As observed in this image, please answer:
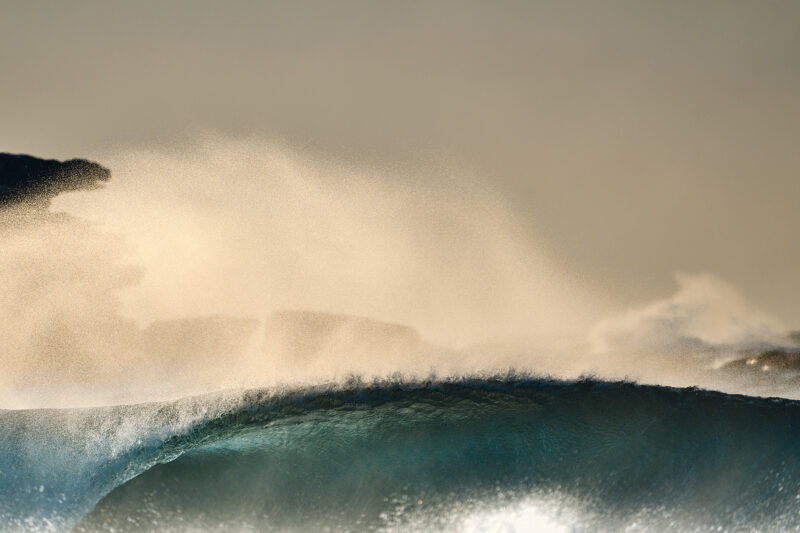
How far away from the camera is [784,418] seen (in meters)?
3.53

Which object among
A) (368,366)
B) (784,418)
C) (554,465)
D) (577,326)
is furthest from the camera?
(577,326)

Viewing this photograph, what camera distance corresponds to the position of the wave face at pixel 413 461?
286cm

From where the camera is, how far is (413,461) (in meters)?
3.08

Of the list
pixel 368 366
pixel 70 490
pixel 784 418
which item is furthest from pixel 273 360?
pixel 784 418

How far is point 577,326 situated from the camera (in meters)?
4.17

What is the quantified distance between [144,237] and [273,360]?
1.07 metres

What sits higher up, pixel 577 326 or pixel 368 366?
pixel 577 326

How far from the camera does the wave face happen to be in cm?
286

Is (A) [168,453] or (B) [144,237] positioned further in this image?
(B) [144,237]

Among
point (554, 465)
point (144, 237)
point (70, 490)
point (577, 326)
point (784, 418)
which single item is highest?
point (144, 237)

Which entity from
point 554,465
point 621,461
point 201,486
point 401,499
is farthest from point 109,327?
point 621,461

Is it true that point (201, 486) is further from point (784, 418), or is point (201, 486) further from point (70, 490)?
point (784, 418)

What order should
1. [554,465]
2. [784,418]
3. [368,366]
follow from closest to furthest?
[554,465], [784,418], [368,366]

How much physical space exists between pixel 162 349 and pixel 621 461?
2.63 m
